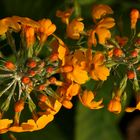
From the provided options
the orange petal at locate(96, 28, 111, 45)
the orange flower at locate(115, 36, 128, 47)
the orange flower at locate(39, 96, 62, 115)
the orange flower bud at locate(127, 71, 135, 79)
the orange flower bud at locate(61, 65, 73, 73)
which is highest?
the orange petal at locate(96, 28, 111, 45)

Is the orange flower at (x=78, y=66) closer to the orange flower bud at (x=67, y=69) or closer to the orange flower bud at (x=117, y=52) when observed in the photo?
the orange flower bud at (x=67, y=69)

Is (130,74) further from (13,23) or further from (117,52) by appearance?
(13,23)

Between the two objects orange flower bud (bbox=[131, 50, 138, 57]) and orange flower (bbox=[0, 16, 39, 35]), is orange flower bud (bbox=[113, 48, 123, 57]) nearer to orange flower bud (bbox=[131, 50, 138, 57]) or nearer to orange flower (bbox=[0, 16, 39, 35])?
orange flower bud (bbox=[131, 50, 138, 57])

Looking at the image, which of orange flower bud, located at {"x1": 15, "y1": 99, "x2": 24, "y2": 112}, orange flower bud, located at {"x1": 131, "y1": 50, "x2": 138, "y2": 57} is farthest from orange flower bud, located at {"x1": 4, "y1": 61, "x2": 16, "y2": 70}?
orange flower bud, located at {"x1": 131, "y1": 50, "x2": 138, "y2": 57}

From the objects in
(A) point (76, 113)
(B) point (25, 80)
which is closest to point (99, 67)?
(B) point (25, 80)

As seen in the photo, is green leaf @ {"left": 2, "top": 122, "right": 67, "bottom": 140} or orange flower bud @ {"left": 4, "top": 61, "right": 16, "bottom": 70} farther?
green leaf @ {"left": 2, "top": 122, "right": 67, "bottom": 140}

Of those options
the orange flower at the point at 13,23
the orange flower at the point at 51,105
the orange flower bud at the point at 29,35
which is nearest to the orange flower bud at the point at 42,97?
the orange flower at the point at 51,105

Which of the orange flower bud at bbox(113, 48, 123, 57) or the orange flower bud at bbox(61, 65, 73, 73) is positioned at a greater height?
the orange flower bud at bbox(113, 48, 123, 57)

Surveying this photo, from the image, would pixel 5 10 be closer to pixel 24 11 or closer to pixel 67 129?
pixel 24 11
